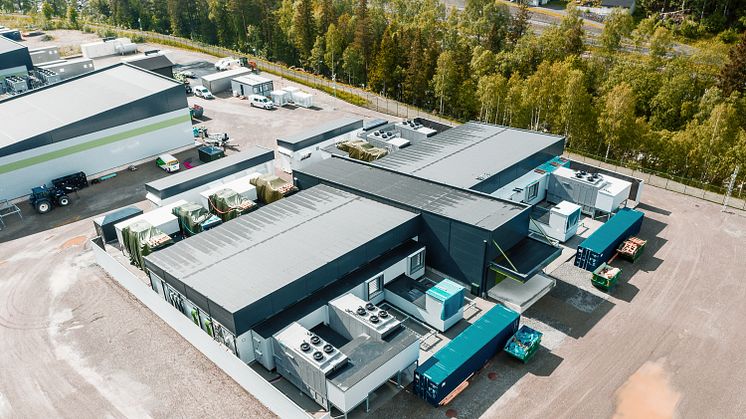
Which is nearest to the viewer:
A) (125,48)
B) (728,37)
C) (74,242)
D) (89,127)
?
(74,242)

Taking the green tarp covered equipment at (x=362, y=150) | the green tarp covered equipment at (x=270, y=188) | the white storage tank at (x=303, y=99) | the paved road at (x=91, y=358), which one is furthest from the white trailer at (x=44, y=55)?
the green tarp covered equipment at (x=270, y=188)

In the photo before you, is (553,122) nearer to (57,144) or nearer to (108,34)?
(57,144)

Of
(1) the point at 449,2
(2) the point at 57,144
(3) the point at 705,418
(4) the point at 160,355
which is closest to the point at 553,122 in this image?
(3) the point at 705,418

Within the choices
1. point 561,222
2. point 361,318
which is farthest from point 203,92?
point 361,318

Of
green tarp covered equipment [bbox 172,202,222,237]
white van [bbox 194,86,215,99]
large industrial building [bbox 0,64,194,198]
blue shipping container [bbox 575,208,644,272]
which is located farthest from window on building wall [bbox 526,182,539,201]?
white van [bbox 194,86,215,99]

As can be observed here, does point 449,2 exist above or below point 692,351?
above

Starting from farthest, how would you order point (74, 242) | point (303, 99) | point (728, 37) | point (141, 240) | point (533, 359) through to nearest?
1. point (728, 37)
2. point (303, 99)
3. point (74, 242)
4. point (141, 240)
5. point (533, 359)

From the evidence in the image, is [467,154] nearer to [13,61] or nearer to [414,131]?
[414,131]
